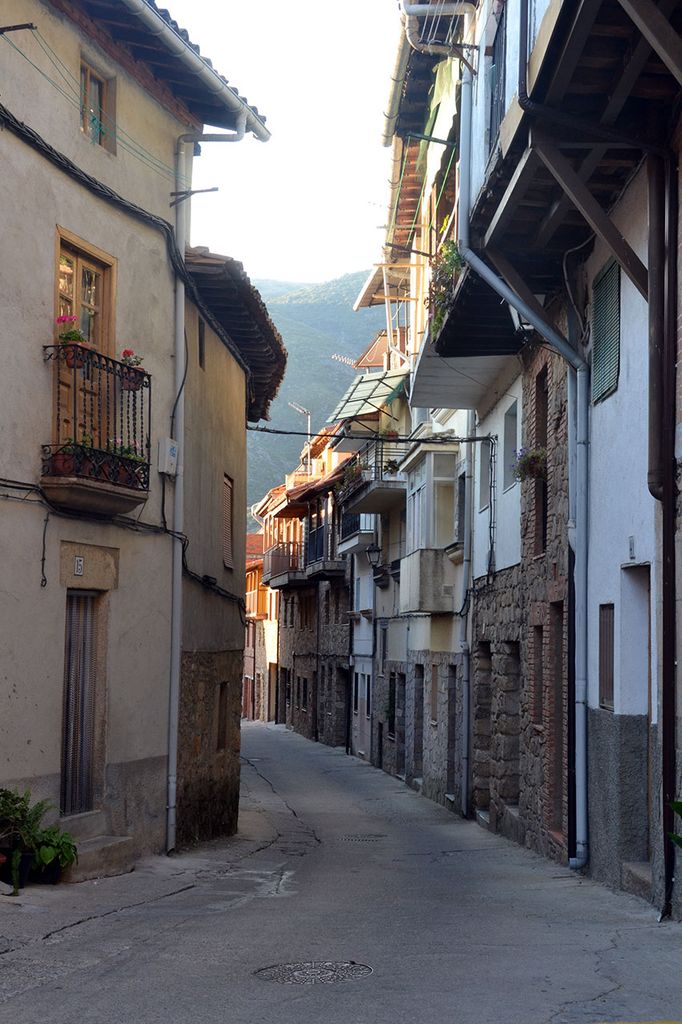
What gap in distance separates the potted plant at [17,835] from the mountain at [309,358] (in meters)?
126

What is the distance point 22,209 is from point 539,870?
742 centimetres

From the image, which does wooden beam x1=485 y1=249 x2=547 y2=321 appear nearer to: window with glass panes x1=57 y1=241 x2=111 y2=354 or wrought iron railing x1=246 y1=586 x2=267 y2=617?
window with glass panes x1=57 y1=241 x2=111 y2=354

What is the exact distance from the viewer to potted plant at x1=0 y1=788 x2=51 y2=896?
935 cm

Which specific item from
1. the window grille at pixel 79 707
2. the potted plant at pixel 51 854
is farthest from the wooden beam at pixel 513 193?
the potted plant at pixel 51 854

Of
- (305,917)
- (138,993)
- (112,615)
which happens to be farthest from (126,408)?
(138,993)

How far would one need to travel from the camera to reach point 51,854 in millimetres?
9594

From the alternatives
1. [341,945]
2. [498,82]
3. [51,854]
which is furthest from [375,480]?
[341,945]

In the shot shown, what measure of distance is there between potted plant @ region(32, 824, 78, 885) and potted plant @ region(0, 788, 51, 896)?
5cm

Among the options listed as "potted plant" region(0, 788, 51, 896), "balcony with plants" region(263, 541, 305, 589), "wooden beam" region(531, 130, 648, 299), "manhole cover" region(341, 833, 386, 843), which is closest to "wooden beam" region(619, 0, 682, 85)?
"wooden beam" region(531, 130, 648, 299)

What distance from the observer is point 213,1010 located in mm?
5746

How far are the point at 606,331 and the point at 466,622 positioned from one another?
10060 millimetres

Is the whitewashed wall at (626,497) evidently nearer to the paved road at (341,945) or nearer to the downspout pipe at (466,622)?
A: the paved road at (341,945)

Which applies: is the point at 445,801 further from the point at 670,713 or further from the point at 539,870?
the point at 670,713

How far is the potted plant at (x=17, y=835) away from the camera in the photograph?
9.35m
